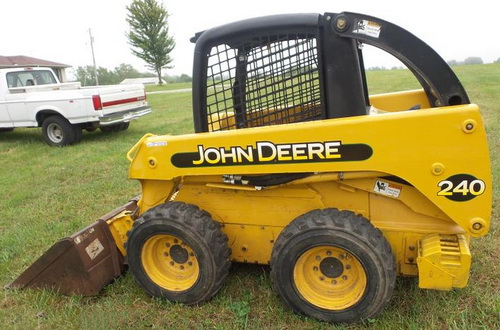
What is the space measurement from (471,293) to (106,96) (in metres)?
7.67

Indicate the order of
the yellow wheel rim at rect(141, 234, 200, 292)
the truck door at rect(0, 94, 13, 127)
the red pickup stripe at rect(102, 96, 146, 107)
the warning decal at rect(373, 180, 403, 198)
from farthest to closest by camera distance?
the truck door at rect(0, 94, 13, 127) → the red pickup stripe at rect(102, 96, 146, 107) → the yellow wheel rim at rect(141, 234, 200, 292) → the warning decal at rect(373, 180, 403, 198)

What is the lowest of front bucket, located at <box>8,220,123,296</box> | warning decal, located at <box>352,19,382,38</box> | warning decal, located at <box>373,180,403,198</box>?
front bucket, located at <box>8,220,123,296</box>

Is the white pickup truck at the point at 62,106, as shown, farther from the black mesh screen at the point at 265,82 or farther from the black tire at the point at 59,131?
the black mesh screen at the point at 265,82

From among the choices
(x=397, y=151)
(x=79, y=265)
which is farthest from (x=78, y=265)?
(x=397, y=151)

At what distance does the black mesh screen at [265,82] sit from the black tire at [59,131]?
693cm

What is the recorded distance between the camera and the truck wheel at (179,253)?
276cm

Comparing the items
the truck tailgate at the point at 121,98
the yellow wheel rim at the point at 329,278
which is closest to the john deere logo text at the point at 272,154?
the yellow wheel rim at the point at 329,278

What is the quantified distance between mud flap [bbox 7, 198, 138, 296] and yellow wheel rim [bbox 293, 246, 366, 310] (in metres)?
1.48

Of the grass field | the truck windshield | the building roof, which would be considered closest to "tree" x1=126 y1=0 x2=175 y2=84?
the building roof

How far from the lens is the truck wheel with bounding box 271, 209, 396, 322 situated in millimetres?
2400

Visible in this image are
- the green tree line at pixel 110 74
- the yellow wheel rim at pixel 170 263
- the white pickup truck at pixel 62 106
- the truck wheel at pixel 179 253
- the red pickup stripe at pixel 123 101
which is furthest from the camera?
the green tree line at pixel 110 74

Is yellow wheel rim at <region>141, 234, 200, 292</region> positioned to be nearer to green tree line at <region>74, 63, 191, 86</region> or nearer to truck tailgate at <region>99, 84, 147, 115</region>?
truck tailgate at <region>99, 84, 147, 115</region>

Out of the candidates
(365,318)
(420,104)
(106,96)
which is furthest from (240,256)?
(106,96)

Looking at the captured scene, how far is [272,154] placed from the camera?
2525 mm
